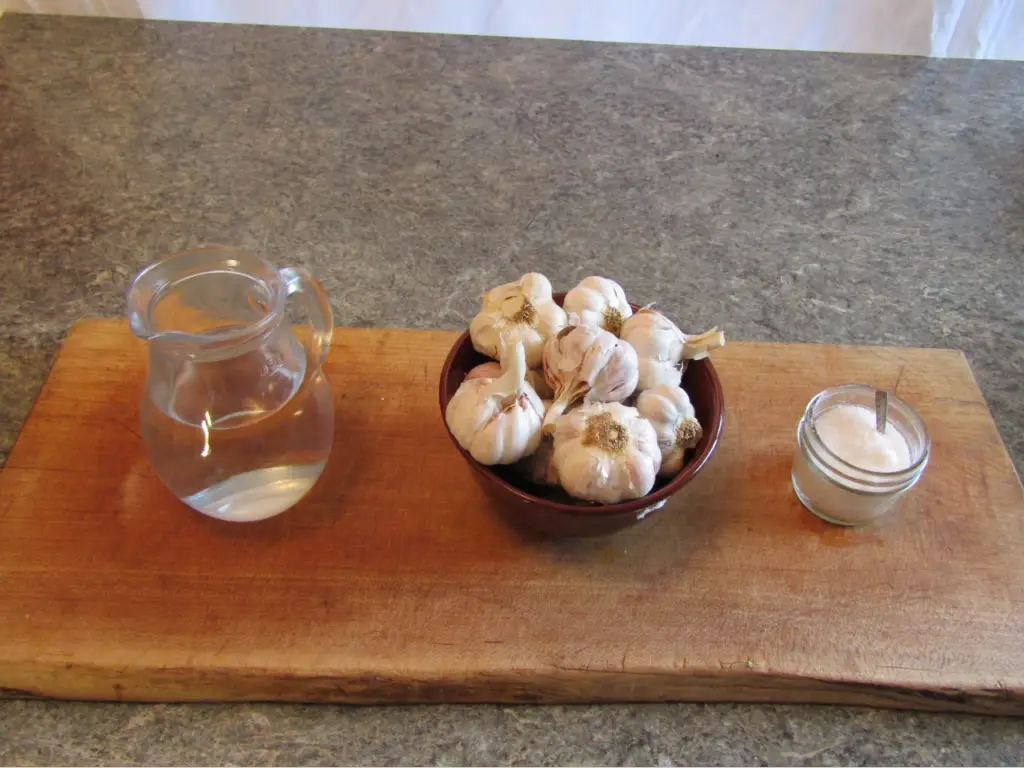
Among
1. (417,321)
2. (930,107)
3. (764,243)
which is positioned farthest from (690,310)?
(930,107)

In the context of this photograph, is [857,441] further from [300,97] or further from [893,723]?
[300,97]

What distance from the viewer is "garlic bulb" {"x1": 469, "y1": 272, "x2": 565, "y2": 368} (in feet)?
1.99

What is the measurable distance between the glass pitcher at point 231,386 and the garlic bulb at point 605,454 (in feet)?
0.60

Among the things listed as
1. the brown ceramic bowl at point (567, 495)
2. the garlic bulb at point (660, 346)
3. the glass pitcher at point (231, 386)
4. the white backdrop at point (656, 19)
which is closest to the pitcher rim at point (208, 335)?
the glass pitcher at point (231, 386)

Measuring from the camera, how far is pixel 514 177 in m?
1.10

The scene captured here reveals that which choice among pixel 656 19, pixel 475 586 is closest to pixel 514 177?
pixel 656 19

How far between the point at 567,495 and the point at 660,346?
12cm

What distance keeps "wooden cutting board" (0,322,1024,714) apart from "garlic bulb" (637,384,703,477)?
82 millimetres

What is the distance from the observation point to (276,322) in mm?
584

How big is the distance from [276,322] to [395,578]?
0.64 feet

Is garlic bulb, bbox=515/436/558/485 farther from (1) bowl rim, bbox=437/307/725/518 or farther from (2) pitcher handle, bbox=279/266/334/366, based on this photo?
(2) pitcher handle, bbox=279/266/334/366

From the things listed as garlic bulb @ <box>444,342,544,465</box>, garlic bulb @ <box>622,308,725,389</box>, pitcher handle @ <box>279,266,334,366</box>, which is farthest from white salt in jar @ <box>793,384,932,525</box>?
pitcher handle @ <box>279,266,334,366</box>

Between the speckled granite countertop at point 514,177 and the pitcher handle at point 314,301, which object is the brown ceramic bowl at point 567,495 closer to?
the pitcher handle at point 314,301

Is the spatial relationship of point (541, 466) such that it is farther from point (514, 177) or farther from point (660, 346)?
point (514, 177)
